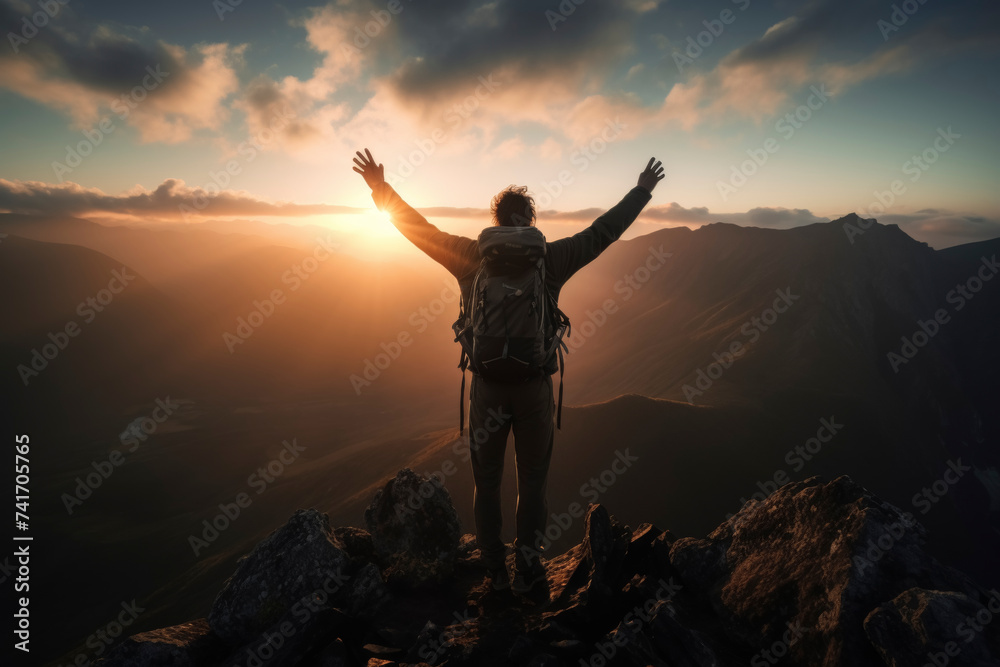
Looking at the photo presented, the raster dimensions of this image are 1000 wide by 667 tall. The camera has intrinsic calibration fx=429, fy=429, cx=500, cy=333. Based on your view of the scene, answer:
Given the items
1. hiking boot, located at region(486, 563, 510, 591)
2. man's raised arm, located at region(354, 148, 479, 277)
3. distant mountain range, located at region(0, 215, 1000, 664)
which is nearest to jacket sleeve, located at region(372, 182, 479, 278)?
man's raised arm, located at region(354, 148, 479, 277)

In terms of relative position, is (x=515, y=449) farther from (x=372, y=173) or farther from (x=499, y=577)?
(x=372, y=173)

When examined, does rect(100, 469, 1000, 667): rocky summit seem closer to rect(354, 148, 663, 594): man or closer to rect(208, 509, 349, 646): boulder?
rect(208, 509, 349, 646): boulder

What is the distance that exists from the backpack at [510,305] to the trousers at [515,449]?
31cm

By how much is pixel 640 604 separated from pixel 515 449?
9.54ft

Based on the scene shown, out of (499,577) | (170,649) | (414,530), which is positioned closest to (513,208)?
(499,577)

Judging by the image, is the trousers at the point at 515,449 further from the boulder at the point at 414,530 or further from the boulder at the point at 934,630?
the boulder at the point at 934,630

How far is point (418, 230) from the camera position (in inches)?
238

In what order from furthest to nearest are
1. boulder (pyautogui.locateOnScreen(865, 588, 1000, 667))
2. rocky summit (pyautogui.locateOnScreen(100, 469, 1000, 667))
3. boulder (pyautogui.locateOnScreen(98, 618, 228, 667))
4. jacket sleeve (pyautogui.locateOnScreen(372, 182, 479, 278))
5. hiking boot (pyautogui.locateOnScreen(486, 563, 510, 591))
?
hiking boot (pyautogui.locateOnScreen(486, 563, 510, 591)) → jacket sleeve (pyautogui.locateOnScreen(372, 182, 479, 278)) → boulder (pyautogui.locateOnScreen(98, 618, 228, 667)) → rocky summit (pyautogui.locateOnScreen(100, 469, 1000, 667)) → boulder (pyautogui.locateOnScreen(865, 588, 1000, 667))

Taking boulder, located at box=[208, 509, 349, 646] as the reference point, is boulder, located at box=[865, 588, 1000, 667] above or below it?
below

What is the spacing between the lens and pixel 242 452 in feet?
311

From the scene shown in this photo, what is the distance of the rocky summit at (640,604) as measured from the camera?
4.52 m

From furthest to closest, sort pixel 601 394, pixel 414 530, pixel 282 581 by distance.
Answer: pixel 601 394 → pixel 414 530 → pixel 282 581

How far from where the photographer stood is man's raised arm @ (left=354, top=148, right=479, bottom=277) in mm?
5879

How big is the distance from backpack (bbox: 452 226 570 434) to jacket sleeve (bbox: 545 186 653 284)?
0.30m
